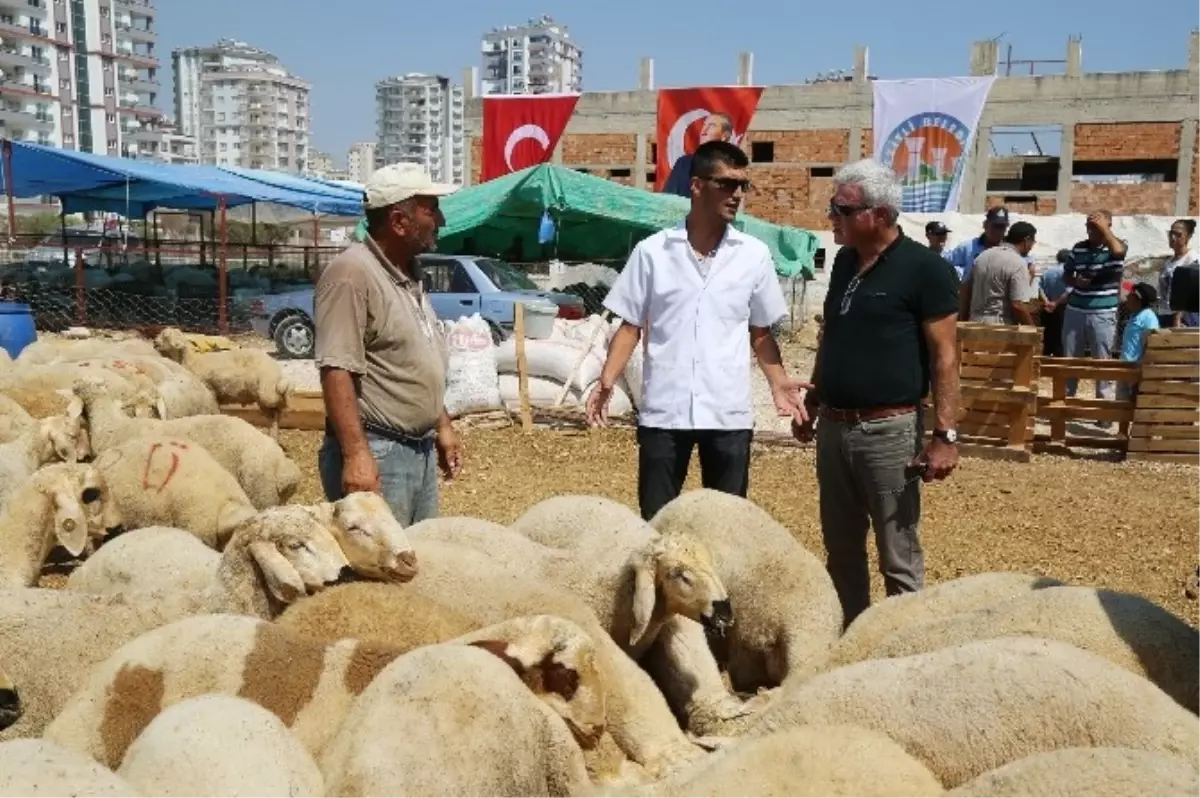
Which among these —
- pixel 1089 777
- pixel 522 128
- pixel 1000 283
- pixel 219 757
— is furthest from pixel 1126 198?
pixel 219 757

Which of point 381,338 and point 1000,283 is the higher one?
point 1000,283

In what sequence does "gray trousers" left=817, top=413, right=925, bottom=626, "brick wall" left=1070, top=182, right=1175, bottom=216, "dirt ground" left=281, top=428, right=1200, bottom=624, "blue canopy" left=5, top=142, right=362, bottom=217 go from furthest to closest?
"brick wall" left=1070, top=182, right=1175, bottom=216, "blue canopy" left=5, top=142, right=362, bottom=217, "dirt ground" left=281, top=428, right=1200, bottom=624, "gray trousers" left=817, top=413, right=925, bottom=626

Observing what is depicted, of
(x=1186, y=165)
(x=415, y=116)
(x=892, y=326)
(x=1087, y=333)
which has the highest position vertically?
(x=415, y=116)

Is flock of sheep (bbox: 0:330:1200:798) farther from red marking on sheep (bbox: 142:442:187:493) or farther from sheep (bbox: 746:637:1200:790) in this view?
red marking on sheep (bbox: 142:442:187:493)

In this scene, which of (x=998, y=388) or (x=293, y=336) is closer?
(x=998, y=388)

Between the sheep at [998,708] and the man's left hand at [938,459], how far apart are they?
152 cm

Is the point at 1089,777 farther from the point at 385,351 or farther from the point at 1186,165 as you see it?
the point at 1186,165

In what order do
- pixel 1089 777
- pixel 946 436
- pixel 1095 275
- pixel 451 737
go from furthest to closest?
pixel 1095 275, pixel 946 436, pixel 451 737, pixel 1089 777

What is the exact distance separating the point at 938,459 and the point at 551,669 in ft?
6.69

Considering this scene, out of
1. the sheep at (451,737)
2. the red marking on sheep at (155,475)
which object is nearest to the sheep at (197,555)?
the sheep at (451,737)

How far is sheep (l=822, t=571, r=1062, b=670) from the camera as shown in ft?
10.8

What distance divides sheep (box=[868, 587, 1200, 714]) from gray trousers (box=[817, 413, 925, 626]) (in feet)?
3.35

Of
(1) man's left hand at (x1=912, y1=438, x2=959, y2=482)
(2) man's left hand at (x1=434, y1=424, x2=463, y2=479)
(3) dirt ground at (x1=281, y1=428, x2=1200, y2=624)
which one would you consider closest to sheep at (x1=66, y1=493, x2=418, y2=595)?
(2) man's left hand at (x1=434, y1=424, x2=463, y2=479)

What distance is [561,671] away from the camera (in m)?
2.63
